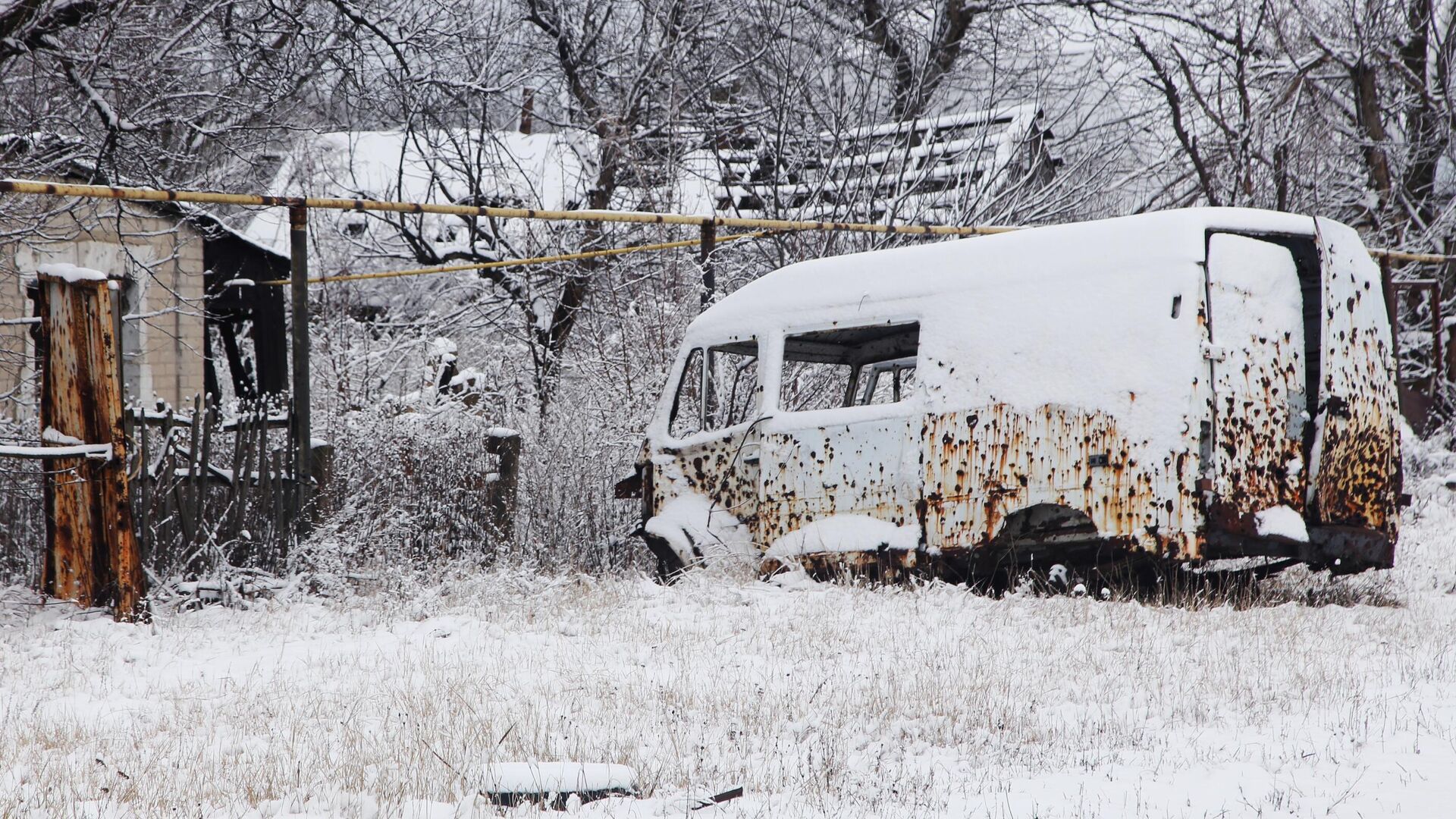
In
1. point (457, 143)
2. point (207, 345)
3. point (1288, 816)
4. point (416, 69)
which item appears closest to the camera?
point (1288, 816)

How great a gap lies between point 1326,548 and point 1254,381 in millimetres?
950

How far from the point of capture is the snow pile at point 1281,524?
19.1ft

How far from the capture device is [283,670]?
16.7 feet

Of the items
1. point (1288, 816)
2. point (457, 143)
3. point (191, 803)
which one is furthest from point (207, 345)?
point (1288, 816)

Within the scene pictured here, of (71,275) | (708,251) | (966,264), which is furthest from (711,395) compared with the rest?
(71,275)

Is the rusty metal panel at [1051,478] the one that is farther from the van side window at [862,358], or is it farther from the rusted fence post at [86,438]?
the rusted fence post at [86,438]

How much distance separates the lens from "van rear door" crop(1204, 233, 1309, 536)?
19.0ft

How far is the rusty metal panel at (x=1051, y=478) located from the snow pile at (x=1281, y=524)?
36cm

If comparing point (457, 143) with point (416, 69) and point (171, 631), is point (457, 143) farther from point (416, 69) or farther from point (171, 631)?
point (171, 631)

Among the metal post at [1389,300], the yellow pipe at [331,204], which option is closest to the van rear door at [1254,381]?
the metal post at [1389,300]

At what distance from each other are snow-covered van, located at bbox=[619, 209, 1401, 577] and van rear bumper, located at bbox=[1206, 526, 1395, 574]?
1 cm

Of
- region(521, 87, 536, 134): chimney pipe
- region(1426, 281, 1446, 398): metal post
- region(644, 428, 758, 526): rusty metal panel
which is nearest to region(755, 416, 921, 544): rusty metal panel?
region(644, 428, 758, 526): rusty metal panel

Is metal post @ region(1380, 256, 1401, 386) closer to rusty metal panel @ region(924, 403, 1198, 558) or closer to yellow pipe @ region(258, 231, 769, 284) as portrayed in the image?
rusty metal panel @ region(924, 403, 1198, 558)

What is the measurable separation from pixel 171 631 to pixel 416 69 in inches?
378
